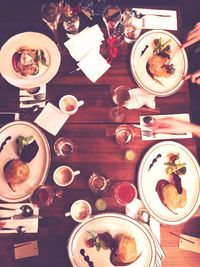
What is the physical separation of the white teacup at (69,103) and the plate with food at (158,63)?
19.0 inches

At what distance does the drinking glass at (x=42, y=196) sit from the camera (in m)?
2.18

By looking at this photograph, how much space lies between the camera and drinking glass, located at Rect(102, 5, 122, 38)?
2.41 meters

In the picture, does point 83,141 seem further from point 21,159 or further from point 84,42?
point 84,42

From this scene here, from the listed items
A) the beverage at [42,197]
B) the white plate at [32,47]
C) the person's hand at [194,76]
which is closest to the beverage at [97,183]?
the beverage at [42,197]

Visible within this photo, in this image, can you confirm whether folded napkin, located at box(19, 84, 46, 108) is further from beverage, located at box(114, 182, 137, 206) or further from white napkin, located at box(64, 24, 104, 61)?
beverage, located at box(114, 182, 137, 206)

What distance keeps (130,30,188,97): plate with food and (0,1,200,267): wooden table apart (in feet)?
0.21

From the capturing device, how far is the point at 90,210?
86.6 inches

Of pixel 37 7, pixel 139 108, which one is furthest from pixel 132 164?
pixel 37 7

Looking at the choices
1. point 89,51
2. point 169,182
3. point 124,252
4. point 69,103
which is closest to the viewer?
point 124,252

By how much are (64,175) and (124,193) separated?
Result: 0.44 m

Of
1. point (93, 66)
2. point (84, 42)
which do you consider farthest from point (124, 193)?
point (84, 42)

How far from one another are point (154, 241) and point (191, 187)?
46 centimetres

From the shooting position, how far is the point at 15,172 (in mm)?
2188

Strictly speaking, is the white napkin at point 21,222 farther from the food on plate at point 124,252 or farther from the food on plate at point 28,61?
the food on plate at point 28,61
